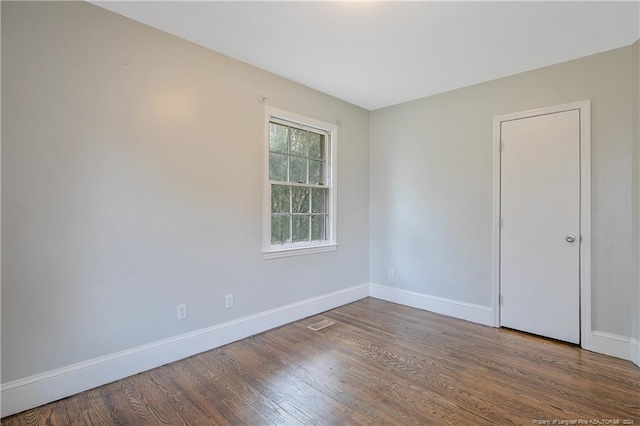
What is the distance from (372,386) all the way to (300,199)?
2027mm

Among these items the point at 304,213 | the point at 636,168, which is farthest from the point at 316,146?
the point at 636,168

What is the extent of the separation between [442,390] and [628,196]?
7.34ft

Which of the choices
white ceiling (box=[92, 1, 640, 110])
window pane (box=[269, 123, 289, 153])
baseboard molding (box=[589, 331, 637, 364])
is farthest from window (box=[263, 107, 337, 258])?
baseboard molding (box=[589, 331, 637, 364])

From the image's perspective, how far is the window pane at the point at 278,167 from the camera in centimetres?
320

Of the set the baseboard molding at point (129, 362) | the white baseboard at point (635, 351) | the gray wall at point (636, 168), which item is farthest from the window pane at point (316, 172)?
the white baseboard at point (635, 351)

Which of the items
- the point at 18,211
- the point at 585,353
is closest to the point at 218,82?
the point at 18,211

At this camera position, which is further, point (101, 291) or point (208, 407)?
point (101, 291)

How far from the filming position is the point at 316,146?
372 centimetres

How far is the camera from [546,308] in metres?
2.93

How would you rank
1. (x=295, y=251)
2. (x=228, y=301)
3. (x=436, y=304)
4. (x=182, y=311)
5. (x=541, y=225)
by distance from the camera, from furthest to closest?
1. (x=436, y=304)
2. (x=295, y=251)
3. (x=541, y=225)
4. (x=228, y=301)
5. (x=182, y=311)

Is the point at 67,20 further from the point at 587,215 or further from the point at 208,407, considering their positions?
the point at 587,215

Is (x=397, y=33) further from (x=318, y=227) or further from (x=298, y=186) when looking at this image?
(x=318, y=227)

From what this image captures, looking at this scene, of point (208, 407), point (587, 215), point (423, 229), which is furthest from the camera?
point (423, 229)

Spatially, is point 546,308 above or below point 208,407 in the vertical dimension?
above
